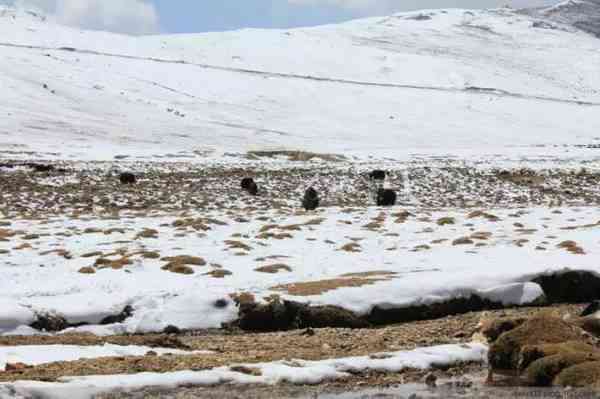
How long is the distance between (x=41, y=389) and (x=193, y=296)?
14.2ft

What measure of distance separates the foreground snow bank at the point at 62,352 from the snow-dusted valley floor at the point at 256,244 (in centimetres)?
4

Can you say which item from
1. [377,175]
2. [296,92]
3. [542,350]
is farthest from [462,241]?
[296,92]

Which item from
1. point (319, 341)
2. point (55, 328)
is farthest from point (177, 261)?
point (319, 341)

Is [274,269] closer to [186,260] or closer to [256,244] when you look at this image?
[186,260]

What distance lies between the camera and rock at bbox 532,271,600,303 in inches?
487

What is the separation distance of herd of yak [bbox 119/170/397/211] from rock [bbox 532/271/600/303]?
1170cm

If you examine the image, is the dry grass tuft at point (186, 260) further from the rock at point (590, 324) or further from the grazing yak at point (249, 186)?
the grazing yak at point (249, 186)

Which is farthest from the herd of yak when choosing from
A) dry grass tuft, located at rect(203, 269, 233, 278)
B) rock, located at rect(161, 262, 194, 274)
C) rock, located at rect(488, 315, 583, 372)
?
rock, located at rect(488, 315, 583, 372)

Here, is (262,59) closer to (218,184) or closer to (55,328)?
(218,184)

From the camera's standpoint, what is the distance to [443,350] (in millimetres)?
9070

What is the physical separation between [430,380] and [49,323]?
530 cm

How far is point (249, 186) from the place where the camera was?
2814 cm

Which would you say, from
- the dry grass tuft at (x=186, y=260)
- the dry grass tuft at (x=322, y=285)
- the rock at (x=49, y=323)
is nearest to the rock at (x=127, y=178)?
the dry grass tuft at (x=186, y=260)

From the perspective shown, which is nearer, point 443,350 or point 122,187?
point 443,350
